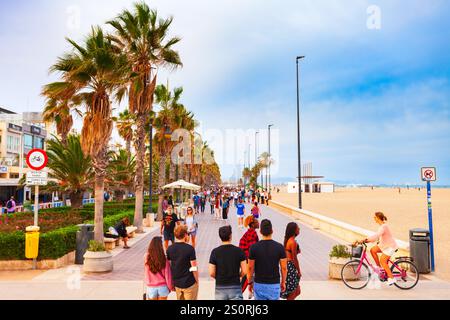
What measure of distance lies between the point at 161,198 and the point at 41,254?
599 inches

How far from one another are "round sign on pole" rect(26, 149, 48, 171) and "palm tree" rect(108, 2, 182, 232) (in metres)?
7.85

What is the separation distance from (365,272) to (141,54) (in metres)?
15.0

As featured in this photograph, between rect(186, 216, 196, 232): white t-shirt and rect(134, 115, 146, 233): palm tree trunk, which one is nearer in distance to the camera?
rect(186, 216, 196, 232): white t-shirt

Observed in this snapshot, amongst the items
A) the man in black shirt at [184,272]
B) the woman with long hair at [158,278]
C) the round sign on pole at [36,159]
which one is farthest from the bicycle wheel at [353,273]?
the round sign on pole at [36,159]

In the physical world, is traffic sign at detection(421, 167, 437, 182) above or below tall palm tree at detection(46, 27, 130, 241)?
below

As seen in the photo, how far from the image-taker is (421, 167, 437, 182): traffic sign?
10.7m

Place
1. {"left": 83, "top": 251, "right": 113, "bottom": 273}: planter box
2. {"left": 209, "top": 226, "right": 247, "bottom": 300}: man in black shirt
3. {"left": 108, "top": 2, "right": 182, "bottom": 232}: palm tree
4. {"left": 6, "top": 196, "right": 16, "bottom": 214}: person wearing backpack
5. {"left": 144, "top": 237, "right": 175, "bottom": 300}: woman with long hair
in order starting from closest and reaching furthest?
{"left": 209, "top": 226, "right": 247, "bottom": 300}: man in black shirt
{"left": 144, "top": 237, "right": 175, "bottom": 300}: woman with long hair
{"left": 83, "top": 251, "right": 113, "bottom": 273}: planter box
{"left": 108, "top": 2, "right": 182, "bottom": 232}: palm tree
{"left": 6, "top": 196, "right": 16, "bottom": 214}: person wearing backpack

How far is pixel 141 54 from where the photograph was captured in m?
19.3

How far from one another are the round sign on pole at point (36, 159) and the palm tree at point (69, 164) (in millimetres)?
14333

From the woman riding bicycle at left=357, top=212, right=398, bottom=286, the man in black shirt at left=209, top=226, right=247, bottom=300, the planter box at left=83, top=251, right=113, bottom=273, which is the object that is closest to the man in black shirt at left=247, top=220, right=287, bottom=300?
the man in black shirt at left=209, top=226, right=247, bottom=300

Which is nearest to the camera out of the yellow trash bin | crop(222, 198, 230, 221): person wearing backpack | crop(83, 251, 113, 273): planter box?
crop(83, 251, 113, 273): planter box

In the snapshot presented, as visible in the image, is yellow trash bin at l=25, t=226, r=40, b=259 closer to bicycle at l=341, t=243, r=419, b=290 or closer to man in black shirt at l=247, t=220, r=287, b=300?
man in black shirt at l=247, t=220, r=287, b=300

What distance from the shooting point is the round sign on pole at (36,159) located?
10.7 metres

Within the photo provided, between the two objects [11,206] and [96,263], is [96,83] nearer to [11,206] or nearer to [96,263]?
[96,263]
